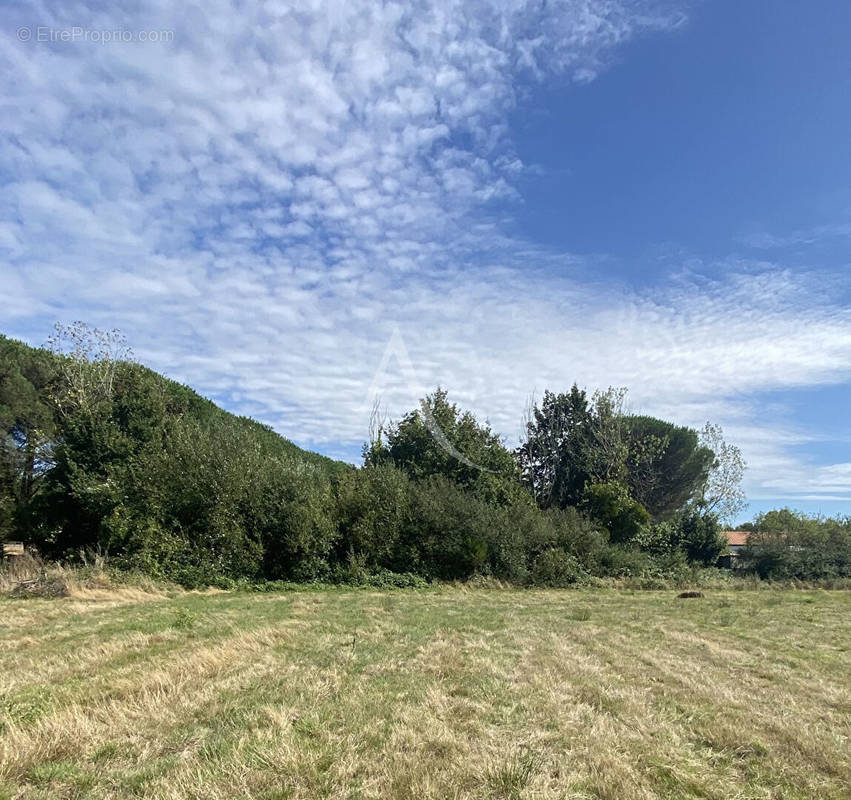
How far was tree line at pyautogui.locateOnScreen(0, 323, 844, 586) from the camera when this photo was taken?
1920cm

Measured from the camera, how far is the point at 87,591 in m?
14.4

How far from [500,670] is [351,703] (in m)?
2.35

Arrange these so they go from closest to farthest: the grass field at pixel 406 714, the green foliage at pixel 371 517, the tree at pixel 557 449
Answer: the grass field at pixel 406 714 < the green foliage at pixel 371 517 < the tree at pixel 557 449

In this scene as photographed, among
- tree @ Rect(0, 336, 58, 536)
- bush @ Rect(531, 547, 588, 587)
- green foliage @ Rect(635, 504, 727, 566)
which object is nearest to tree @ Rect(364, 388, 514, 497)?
bush @ Rect(531, 547, 588, 587)

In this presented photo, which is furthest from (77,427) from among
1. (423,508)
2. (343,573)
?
(423,508)

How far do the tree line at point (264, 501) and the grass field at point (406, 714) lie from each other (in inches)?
379

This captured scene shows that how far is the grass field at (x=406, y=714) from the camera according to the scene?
3.46 metres

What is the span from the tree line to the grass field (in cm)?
963

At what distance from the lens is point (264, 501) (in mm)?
20750

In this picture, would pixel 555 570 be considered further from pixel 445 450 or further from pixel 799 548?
pixel 799 548

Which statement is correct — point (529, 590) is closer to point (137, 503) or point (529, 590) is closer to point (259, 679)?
point (137, 503)

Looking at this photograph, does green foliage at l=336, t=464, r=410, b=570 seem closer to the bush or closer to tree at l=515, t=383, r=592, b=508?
the bush

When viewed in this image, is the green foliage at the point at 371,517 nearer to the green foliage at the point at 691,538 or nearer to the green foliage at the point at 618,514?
the green foliage at the point at 618,514

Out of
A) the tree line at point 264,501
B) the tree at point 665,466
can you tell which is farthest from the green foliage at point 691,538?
the tree at point 665,466
